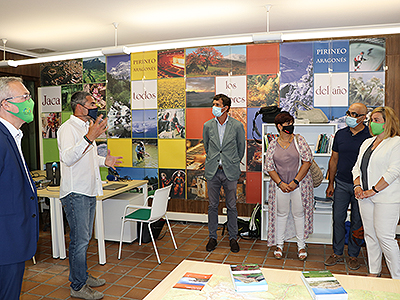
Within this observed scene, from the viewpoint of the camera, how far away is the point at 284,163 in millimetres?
3953

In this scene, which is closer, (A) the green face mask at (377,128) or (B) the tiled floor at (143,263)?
(A) the green face mask at (377,128)

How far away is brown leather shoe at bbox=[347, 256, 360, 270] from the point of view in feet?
12.2

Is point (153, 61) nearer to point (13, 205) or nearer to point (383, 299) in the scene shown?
point (13, 205)

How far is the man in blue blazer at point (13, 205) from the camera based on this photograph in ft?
6.14

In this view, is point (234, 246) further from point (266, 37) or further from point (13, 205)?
point (13, 205)

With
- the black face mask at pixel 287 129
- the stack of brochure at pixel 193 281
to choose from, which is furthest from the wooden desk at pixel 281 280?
the black face mask at pixel 287 129

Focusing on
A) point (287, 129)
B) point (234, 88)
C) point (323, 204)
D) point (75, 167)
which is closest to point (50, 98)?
point (234, 88)

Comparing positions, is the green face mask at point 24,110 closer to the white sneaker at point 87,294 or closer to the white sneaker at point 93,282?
the white sneaker at point 87,294

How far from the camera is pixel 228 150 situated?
14.2 ft

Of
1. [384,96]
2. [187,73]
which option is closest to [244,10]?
[187,73]

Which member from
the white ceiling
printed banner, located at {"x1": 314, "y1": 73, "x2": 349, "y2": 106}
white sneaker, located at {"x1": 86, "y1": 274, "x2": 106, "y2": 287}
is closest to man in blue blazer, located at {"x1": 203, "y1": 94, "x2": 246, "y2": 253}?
the white ceiling

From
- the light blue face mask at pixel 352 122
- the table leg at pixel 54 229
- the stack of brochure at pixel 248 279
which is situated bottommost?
the table leg at pixel 54 229

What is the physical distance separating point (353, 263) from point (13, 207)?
139 inches

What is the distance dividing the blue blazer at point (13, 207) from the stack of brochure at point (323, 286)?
1.66m
